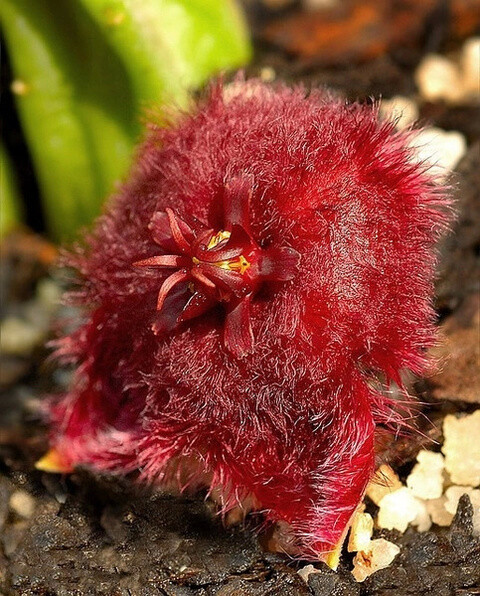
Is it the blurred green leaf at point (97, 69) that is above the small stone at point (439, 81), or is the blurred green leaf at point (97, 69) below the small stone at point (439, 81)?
above

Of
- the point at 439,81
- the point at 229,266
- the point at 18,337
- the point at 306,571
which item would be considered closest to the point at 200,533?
the point at 306,571

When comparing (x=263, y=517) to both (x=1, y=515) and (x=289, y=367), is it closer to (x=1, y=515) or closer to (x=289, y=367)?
(x=289, y=367)

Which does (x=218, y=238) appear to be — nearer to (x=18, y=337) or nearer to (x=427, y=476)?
(x=427, y=476)

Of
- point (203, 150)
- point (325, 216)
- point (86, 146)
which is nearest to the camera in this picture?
point (325, 216)

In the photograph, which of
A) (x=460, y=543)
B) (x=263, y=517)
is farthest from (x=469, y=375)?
(x=263, y=517)

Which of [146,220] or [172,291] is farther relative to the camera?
[146,220]

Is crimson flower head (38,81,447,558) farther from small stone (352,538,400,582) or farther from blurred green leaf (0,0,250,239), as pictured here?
blurred green leaf (0,0,250,239)

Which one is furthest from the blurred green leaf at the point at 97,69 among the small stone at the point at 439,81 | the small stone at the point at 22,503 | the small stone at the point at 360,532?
the small stone at the point at 360,532

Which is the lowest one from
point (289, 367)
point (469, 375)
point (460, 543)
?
point (460, 543)

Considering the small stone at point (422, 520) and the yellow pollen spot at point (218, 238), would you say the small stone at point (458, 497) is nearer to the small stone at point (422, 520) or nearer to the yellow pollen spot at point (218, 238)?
the small stone at point (422, 520)
